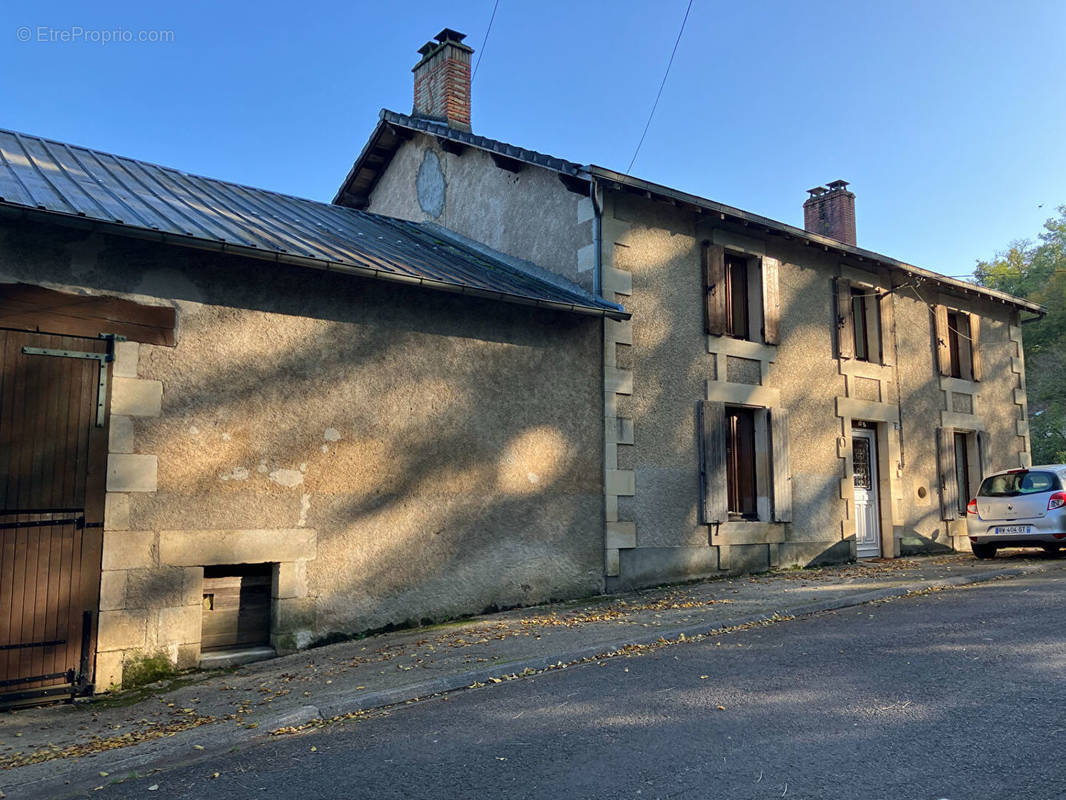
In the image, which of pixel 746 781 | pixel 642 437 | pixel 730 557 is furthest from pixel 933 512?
pixel 746 781

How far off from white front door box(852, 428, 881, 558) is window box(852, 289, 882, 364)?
1262mm

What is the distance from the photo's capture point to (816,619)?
7613 millimetres

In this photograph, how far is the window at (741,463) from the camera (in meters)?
11.0

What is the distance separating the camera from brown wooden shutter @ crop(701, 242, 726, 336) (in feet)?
35.3

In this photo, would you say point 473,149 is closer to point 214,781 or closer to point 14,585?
point 14,585

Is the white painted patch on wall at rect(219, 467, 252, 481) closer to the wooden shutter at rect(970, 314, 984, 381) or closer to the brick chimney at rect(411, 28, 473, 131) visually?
the brick chimney at rect(411, 28, 473, 131)

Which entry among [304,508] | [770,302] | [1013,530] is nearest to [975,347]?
[1013,530]

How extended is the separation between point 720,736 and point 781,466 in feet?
24.0

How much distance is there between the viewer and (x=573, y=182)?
33.6 feet

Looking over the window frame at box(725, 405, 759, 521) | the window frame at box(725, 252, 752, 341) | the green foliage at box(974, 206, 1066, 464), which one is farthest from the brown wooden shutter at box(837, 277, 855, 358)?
the green foliage at box(974, 206, 1066, 464)

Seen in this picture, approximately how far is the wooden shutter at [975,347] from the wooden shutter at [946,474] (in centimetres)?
163

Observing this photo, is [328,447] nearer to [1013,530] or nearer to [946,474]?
[1013,530]

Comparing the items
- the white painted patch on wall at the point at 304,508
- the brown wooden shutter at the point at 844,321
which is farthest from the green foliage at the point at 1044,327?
the white painted patch on wall at the point at 304,508

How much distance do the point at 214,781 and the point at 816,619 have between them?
550cm
